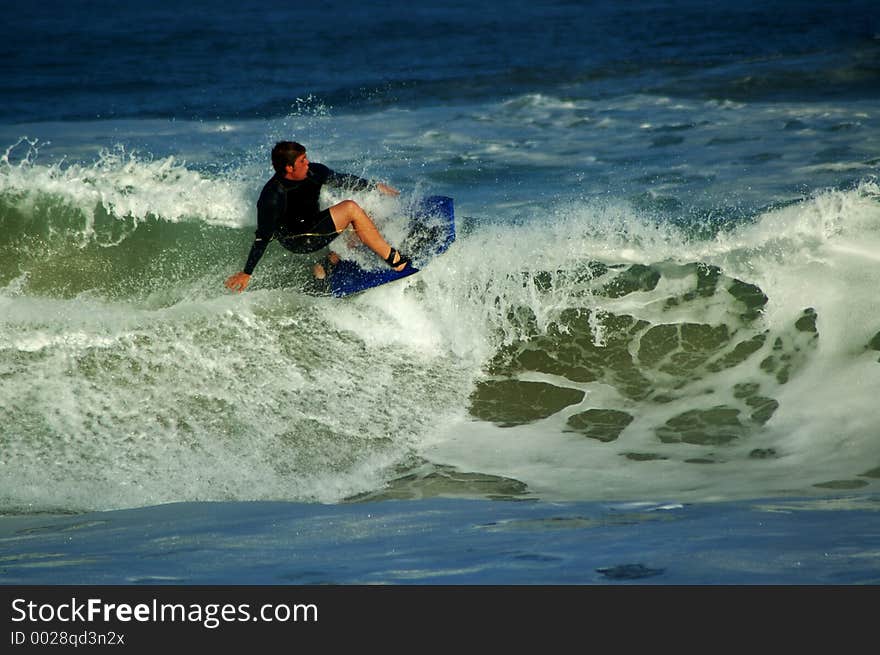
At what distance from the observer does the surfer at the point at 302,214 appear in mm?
6336

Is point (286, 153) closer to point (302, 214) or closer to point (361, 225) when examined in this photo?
point (302, 214)

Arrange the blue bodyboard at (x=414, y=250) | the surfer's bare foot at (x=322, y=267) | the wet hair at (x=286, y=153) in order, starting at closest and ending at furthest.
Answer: the wet hair at (x=286, y=153), the blue bodyboard at (x=414, y=250), the surfer's bare foot at (x=322, y=267)

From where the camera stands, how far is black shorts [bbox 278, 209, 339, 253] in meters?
6.60

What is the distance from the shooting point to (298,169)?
6.32m

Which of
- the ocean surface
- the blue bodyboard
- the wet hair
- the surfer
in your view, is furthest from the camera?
the blue bodyboard

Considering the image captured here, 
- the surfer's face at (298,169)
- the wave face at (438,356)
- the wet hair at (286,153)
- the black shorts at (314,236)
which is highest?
the wet hair at (286,153)

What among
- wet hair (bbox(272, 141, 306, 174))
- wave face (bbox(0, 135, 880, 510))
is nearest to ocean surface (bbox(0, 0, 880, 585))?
wave face (bbox(0, 135, 880, 510))

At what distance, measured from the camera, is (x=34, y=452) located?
18.8 ft

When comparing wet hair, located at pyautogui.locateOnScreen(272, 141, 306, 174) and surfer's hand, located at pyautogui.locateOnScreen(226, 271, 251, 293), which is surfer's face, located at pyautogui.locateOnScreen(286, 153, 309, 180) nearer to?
wet hair, located at pyautogui.locateOnScreen(272, 141, 306, 174)

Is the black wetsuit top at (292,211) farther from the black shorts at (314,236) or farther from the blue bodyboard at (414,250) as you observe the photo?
the blue bodyboard at (414,250)

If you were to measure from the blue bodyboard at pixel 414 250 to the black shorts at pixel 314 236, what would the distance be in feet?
1.05

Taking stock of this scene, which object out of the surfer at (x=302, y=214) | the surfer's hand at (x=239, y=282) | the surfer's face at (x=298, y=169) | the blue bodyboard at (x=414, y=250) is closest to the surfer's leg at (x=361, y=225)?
the surfer at (x=302, y=214)

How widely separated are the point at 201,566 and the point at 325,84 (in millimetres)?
12669

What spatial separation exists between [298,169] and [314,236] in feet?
1.87
